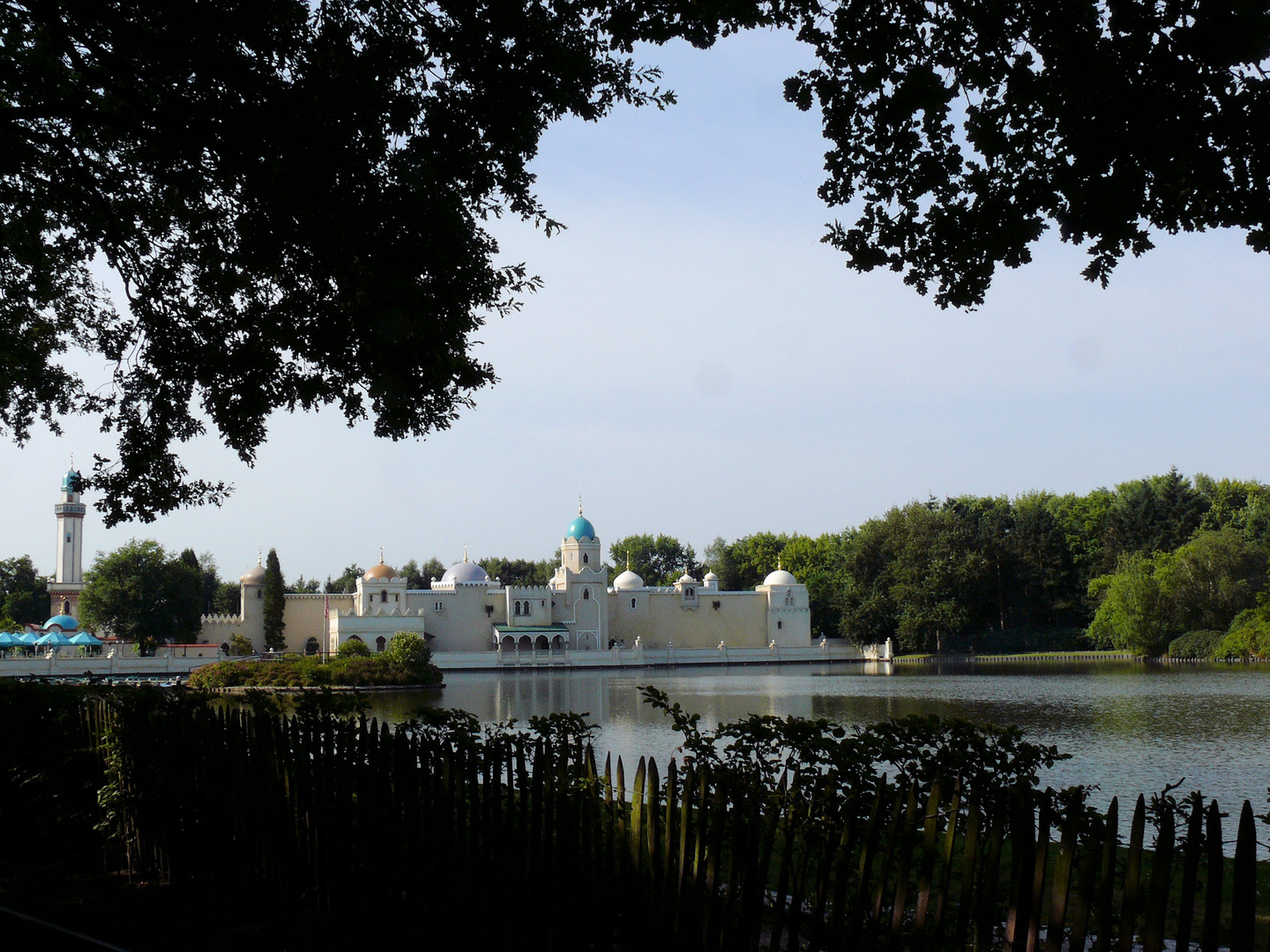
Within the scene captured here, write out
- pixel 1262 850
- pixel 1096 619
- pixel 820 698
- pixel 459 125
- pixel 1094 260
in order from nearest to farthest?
pixel 1094 260 < pixel 459 125 < pixel 1262 850 < pixel 820 698 < pixel 1096 619

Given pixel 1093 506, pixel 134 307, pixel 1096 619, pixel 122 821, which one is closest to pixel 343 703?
pixel 122 821

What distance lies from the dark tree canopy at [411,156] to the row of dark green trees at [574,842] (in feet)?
9.25

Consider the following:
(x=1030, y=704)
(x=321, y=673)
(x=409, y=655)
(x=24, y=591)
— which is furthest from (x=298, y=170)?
(x=24, y=591)

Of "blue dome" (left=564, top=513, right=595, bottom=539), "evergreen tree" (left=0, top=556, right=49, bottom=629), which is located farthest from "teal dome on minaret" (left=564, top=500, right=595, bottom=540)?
"evergreen tree" (left=0, top=556, right=49, bottom=629)

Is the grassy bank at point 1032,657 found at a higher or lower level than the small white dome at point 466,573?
lower

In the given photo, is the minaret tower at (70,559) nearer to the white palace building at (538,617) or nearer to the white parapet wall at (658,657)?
the white palace building at (538,617)

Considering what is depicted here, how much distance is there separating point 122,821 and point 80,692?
5.41 feet

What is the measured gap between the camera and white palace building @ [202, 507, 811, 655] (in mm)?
54844

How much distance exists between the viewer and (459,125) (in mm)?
7871

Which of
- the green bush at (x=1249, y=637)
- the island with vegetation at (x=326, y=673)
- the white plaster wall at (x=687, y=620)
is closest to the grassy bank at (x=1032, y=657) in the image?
the green bush at (x=1249, y=637)

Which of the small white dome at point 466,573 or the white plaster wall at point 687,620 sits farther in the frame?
the white plaster wall at point 687,620

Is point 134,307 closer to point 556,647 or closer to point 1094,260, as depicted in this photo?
point 1094,260

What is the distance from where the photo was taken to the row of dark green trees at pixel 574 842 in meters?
3.34

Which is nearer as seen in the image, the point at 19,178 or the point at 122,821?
the point at 122,821
